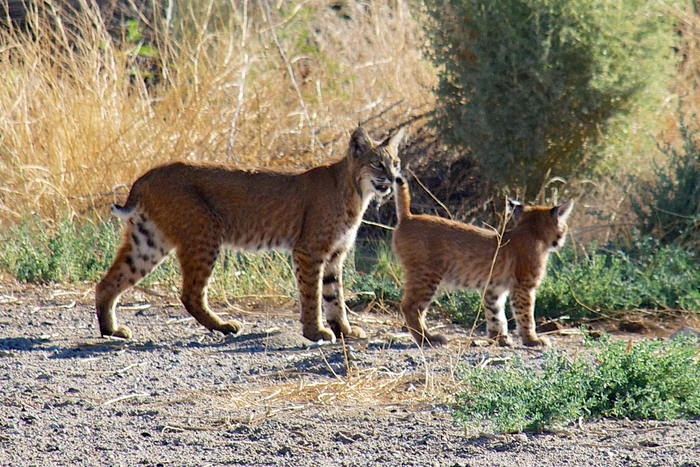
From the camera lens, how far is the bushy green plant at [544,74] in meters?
8.66

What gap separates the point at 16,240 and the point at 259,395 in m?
4.47

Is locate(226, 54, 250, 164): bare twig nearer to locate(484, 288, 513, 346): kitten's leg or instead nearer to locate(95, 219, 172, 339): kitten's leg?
locate(95, 219, 172, 339): kitten's leg

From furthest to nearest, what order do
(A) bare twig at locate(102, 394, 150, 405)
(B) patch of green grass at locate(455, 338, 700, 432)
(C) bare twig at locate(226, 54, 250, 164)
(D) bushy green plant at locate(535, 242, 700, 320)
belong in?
(C) bare twig at locate(226, 54, 250, 164), (D) bushy green plant at locate(535, 242, 700, 320), (A) bare twig at locate(102, 394, 150, 405), (B) patch of green grass at locate(455, 338, 700, 432)

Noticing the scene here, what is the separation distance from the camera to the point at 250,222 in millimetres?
6402

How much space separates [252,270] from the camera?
25.7 ft

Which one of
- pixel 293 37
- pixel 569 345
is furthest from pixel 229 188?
pixel 293 37

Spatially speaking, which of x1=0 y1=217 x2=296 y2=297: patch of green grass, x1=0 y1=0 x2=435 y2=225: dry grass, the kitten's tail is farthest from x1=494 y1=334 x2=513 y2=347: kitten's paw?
x1=0 y1=0 x2=435 y2=225: dry grass

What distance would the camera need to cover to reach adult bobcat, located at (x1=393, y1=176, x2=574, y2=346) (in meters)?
6.25

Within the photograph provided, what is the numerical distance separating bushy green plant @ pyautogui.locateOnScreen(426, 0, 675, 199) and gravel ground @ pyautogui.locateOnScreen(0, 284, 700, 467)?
292 cm

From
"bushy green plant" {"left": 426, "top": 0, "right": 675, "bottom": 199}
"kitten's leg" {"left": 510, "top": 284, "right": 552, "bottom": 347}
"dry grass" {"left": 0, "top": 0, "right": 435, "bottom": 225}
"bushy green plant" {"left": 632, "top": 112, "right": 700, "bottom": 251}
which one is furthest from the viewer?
"dry grass" {"left": 0, "top": 0, "right": 435, "bottom": 225}

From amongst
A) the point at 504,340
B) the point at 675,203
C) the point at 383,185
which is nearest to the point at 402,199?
the point at 383,185

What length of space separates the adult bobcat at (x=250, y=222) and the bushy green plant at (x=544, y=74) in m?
2.63

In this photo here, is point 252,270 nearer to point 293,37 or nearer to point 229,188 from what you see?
point 229,188

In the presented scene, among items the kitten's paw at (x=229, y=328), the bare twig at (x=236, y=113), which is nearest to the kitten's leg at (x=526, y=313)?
the kitten's paw at (x=229, y=328)
